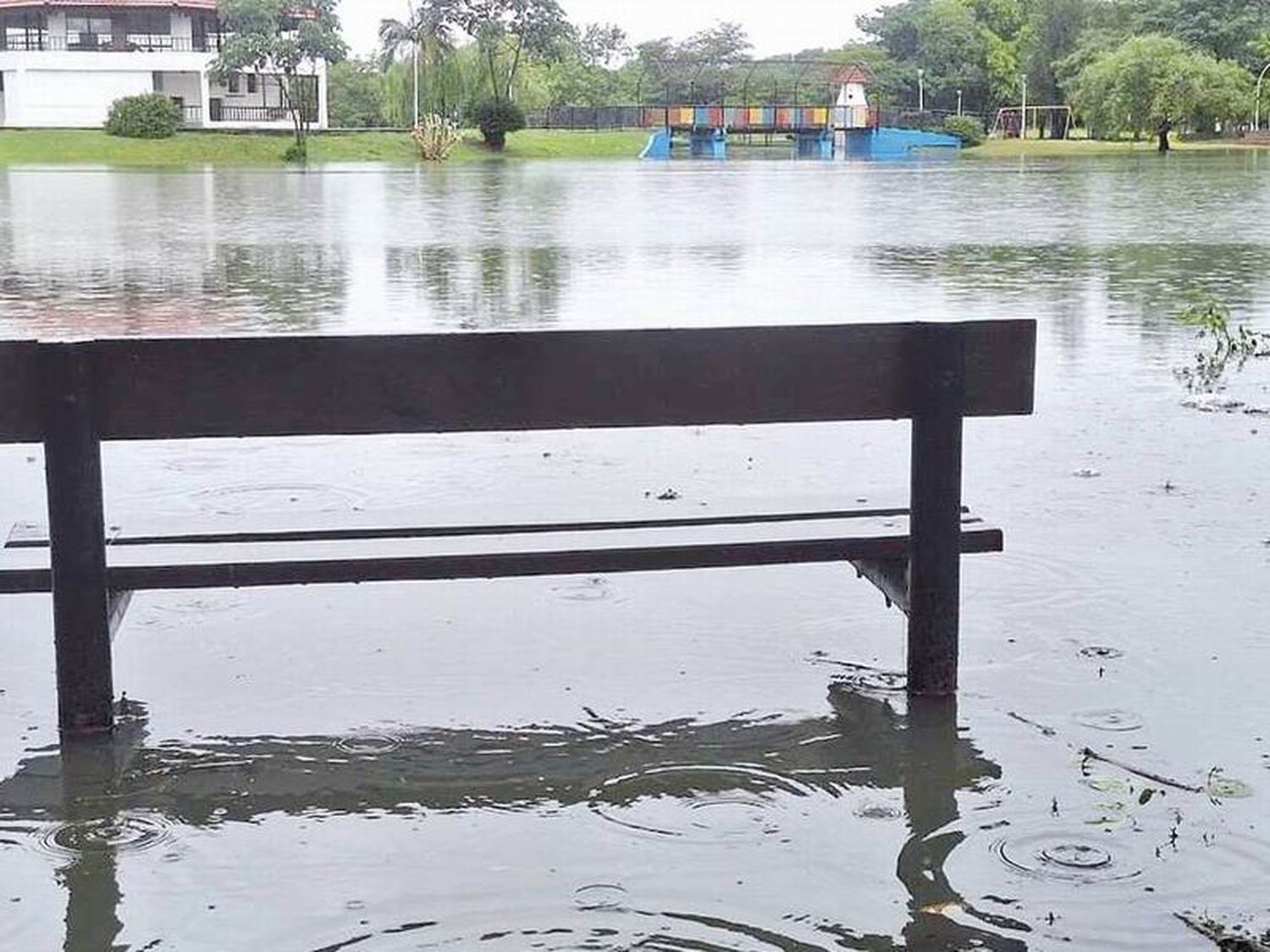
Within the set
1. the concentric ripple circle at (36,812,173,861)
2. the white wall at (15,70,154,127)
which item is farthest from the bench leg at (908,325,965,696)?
the white wall at (15,70,154,127)

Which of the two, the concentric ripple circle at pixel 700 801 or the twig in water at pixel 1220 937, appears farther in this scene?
the concentric ripple circle at pixel 700 801

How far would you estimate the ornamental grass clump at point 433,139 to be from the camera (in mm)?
67062

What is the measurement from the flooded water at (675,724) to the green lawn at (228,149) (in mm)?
56960

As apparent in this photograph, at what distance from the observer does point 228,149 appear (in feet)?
228

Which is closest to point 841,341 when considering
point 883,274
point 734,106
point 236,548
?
point 236,548

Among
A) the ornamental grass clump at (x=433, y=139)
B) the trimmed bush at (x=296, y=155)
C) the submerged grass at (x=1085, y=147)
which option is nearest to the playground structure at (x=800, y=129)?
the submerged grass at (x=1085, y=147)

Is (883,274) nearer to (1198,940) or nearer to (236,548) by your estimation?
(236,548)

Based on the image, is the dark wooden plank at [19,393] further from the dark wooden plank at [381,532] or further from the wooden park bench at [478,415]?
the dark wooden plank at [381,532]

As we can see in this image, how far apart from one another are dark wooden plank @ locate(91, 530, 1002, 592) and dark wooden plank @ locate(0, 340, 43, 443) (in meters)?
0.38

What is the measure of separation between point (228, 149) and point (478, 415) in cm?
6821

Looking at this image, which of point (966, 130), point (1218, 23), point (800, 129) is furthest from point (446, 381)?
point (1218, 23)

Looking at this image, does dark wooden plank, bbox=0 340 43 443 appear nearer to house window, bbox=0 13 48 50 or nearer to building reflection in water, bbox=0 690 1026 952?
building reflection in water, bbox=0 690 1026 952

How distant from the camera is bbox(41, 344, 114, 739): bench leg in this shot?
12.9 feet

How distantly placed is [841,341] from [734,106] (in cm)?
9807
